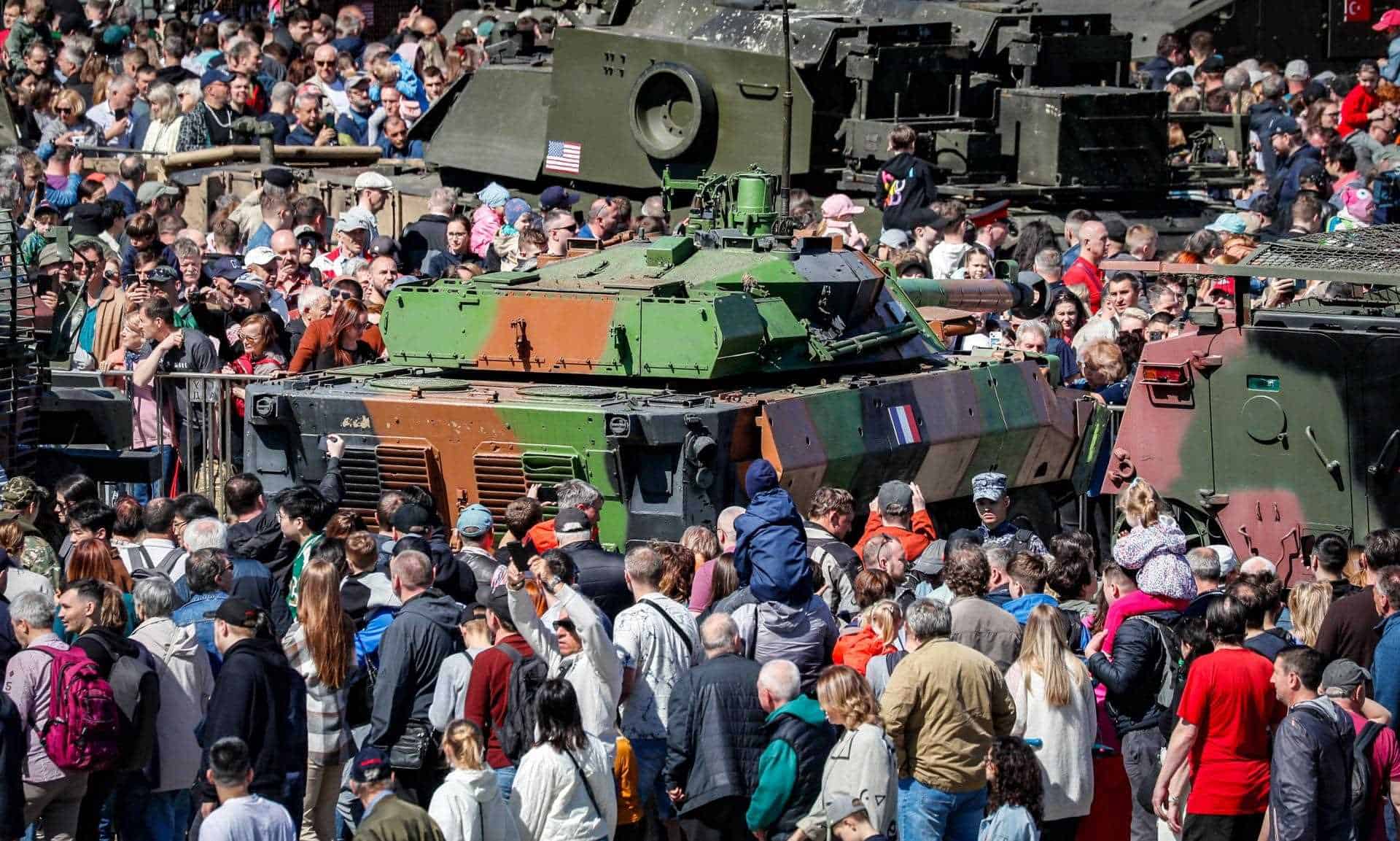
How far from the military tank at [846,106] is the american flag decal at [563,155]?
0.02 m

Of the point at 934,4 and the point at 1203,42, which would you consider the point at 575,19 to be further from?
the point at 1203,42

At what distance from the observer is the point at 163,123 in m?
26.2

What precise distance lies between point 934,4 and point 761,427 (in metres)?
11.0

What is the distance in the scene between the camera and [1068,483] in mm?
18094

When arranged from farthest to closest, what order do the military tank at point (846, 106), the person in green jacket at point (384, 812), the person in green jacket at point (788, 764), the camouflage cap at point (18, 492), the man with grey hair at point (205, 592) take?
the military tank at point (846, 106), the camouflage cap at point (18, 492), the man with grey hair at point (205, 592), the person in green jacket at point (788, 764), the person in green jacket at point (384, 812)

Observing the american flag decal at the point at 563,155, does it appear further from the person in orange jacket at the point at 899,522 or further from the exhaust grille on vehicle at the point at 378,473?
the person in orange jacket at the point at 899,522

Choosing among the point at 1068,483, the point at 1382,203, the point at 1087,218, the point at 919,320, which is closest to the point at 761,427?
the point at 919,320

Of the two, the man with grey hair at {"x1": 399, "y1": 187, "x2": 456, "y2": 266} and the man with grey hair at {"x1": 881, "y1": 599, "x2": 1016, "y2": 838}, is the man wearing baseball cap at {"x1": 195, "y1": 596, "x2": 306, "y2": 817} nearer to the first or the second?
the man with grey hair at {"x1": 881, "y1": 599, "x2": 1016, "y2": 838}

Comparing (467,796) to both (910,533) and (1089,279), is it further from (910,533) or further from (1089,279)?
(1089,279)

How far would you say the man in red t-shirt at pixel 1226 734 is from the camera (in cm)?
1130

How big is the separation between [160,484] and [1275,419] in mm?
7272

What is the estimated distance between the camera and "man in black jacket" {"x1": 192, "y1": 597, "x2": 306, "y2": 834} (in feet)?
35.6

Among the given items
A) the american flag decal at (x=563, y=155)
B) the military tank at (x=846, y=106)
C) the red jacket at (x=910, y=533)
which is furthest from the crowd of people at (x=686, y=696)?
the american flag decal at (x=563, y=155)

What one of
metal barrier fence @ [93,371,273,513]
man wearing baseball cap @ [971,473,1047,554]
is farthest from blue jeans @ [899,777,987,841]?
metal barrier fence @ [93,371,273,513]
